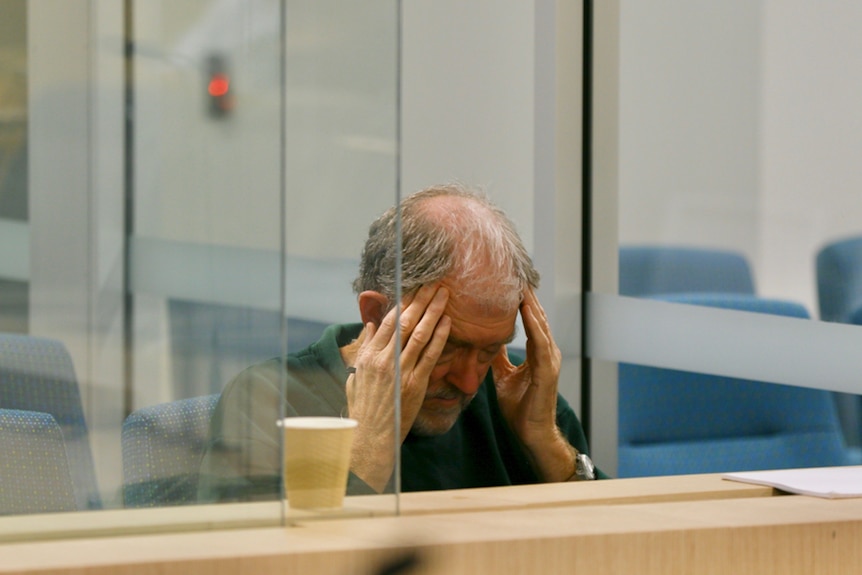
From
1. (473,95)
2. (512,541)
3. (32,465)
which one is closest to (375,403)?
(512,541)

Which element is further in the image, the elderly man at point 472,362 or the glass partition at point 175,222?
the elderly man at point 472,362

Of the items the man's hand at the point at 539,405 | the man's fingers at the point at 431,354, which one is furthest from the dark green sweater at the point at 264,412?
the man's hand at the point at 539,405

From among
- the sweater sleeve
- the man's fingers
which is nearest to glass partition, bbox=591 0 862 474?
the sweater sleeve

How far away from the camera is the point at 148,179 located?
105 cm

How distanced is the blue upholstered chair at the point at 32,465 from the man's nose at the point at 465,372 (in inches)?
26.2

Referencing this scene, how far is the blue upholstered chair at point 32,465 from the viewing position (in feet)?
3.54

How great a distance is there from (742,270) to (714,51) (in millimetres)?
453

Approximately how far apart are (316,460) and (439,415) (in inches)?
30.9

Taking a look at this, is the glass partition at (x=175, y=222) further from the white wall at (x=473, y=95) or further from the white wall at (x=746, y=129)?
the white wall at (x=473, y=95)

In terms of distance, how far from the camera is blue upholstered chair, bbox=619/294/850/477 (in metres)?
2.27

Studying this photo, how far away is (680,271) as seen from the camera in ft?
8.37

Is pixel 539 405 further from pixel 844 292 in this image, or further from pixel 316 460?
pixel 316 460

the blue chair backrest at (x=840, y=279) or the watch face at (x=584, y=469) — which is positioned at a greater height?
the blue chair backrest at (x=840, y=279)

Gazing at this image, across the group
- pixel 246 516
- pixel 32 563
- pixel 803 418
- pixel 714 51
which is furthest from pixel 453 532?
pixel 714 51
